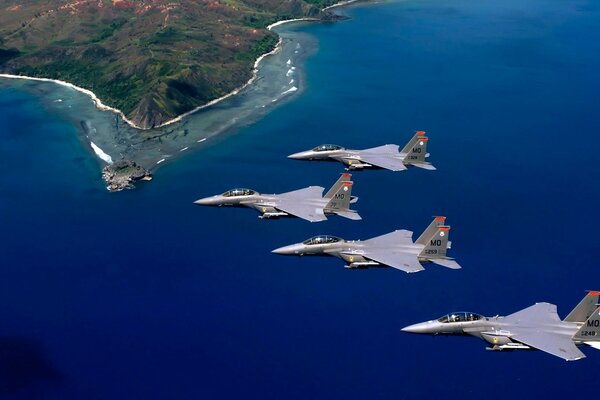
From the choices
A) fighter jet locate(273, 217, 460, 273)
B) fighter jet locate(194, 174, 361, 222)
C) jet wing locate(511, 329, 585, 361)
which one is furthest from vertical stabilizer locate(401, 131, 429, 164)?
jet wing locate(511, 329, 585, 361)

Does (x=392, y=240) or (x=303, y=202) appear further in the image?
(x=303, y=202)

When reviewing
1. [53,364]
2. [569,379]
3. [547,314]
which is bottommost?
[569,379]

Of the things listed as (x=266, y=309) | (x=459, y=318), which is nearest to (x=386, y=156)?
(x=266, y=309)

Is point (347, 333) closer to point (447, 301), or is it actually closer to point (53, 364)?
point (447, 301)

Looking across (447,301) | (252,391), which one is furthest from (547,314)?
(252,391)

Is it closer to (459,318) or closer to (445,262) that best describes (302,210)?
(445,262)

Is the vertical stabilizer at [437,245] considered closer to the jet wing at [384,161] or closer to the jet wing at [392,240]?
the jet wing at [392,240]
